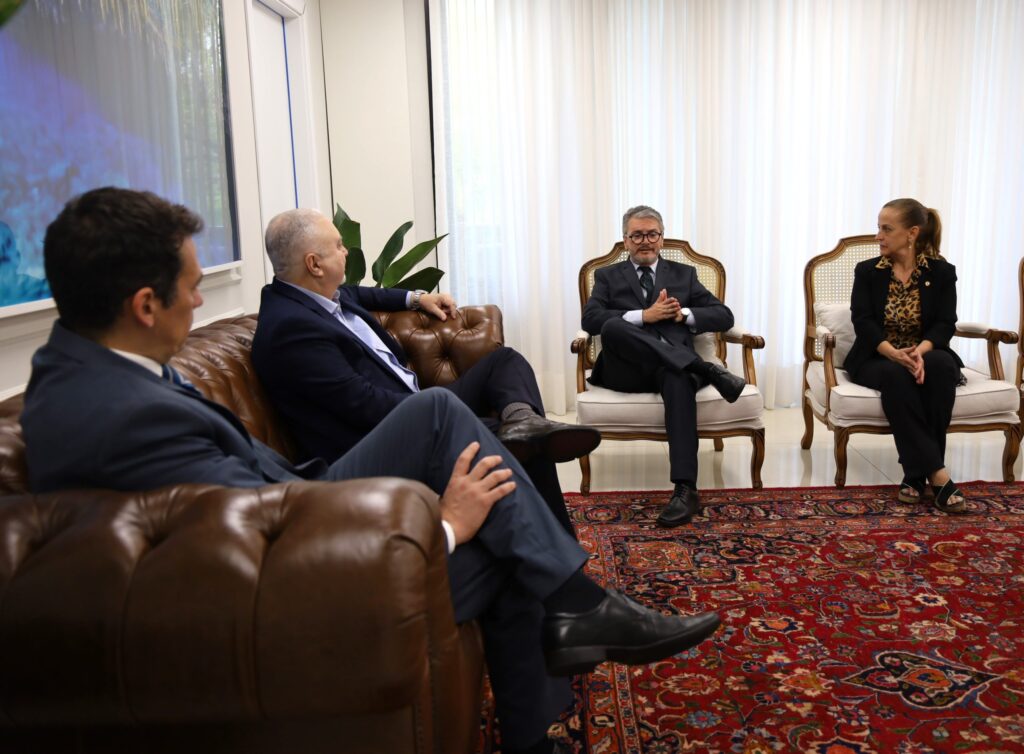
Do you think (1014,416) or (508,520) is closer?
(508,520)

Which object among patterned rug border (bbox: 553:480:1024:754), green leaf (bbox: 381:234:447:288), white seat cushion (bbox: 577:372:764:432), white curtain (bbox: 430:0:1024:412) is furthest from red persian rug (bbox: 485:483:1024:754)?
white curtain (bbox: 430:0:1024:412)

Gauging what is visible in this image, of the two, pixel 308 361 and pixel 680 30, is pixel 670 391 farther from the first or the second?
pixel 680 30

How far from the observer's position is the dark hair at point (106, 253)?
4.62 ft

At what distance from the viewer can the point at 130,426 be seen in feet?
4.53

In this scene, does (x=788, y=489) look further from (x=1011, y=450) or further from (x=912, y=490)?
(x=1011, y=450)

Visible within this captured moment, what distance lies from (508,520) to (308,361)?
1.01 metres

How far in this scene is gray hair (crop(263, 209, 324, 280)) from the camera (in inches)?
104

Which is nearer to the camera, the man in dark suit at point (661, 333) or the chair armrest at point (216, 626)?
the chair armrest at point (216, 626)

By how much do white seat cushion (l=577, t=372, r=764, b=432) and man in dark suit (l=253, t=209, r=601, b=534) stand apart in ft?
2.87

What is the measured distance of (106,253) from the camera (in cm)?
141

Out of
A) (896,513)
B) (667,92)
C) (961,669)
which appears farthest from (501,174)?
(961,669)

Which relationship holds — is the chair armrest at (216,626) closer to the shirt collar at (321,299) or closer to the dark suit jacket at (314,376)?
the dark suit jacket at (314,376)

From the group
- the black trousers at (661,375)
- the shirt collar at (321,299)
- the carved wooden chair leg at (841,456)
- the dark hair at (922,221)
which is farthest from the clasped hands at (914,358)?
the shirt collar at (321,299)

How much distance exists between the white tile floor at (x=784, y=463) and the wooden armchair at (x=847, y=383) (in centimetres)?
17
